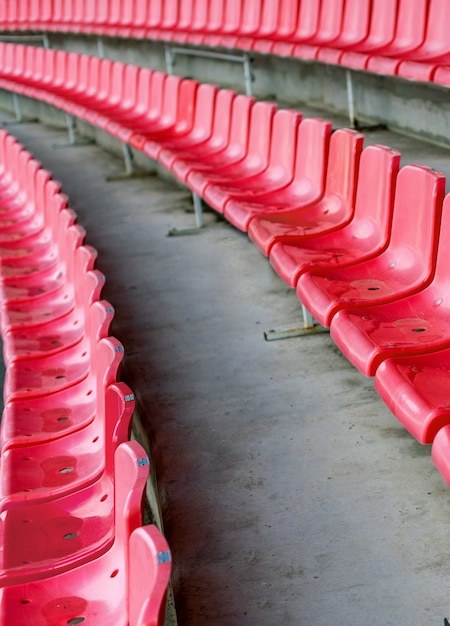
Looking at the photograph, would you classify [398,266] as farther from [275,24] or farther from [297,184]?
[275,24]

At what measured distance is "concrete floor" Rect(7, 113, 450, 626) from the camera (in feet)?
2.81

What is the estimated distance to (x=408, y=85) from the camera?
6.29 feet

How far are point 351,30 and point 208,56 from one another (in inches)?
33.7

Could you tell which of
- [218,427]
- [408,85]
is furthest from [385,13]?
[218,427]

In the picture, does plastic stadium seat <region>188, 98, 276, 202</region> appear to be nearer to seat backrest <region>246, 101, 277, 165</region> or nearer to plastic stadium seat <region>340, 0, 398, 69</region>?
seat backrest <region>246, 101, 277, 165</region>

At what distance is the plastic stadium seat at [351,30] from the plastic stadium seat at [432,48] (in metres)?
0.21

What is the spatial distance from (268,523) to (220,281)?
0.84m

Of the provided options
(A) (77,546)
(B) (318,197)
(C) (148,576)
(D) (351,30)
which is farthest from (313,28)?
(C) (148,576)

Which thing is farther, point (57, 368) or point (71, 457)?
point (57, 368)

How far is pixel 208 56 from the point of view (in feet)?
9.30

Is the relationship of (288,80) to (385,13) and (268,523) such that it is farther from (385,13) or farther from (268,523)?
(268,523)

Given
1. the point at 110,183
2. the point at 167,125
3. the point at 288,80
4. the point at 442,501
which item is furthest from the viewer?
the point at 110,183

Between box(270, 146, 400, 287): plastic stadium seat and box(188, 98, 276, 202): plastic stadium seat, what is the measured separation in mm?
438

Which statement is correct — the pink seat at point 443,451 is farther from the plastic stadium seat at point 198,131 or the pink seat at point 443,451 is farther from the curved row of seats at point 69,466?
the plastic stadium seat at point 198,131
